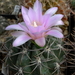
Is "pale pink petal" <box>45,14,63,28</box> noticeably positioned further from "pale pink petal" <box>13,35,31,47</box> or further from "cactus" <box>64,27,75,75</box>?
"cactus" <box>64,27,75,75</box>

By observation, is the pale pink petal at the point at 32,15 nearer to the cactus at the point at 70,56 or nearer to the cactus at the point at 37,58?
the cactus at the point at 37,58

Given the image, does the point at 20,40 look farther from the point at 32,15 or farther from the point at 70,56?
the point at 70,56

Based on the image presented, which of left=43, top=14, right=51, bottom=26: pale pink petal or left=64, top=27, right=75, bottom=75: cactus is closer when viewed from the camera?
left=43, top=14, right=51, bottom=26: pale pink petal

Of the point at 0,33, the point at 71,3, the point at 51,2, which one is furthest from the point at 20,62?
the point at 71,3

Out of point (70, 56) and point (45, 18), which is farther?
point (70, 56)

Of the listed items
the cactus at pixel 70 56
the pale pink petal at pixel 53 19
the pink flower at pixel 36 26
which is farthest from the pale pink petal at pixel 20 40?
the cactus at pixel 70 56

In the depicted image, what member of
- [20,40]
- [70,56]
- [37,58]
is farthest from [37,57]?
[70,56]

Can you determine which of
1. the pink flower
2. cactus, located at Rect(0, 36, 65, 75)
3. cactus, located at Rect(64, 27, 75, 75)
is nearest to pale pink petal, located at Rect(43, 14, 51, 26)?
the pink flower

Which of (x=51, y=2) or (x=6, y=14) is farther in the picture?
(x=6, y=14)

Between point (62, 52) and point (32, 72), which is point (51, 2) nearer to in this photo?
point (62, 52)
